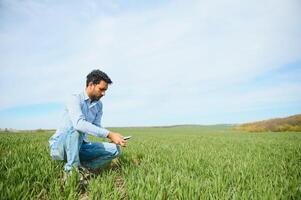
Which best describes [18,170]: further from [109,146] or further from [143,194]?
[143,194]

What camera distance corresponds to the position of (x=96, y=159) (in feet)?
16.4

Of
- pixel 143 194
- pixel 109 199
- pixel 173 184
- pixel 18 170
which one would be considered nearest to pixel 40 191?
Answer: pixel 18 170

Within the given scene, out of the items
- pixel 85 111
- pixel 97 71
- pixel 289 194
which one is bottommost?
pixel 289 194

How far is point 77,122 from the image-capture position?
3.98m

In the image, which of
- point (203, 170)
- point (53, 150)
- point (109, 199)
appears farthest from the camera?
point (203, 170)

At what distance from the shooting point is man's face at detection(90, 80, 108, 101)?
4.32 m

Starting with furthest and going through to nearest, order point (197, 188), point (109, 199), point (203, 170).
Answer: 1. point (203, 170)
2. point (197, 188)
3. point (109, 199)

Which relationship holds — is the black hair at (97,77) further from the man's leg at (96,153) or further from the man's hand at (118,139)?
the man's leg at (96,153)

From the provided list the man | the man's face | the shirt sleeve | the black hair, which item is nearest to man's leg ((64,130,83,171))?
the man

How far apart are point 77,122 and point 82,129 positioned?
0.40 feet

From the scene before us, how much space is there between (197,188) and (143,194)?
0.65m

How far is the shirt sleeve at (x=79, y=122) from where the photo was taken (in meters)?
3.89

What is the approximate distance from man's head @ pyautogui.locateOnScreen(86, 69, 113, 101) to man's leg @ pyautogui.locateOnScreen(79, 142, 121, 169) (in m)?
0.94

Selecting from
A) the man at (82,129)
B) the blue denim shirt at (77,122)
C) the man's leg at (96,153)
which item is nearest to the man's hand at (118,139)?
the man at (82,129)
